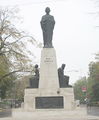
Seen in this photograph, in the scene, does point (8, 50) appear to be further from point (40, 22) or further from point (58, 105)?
point (58, 105)

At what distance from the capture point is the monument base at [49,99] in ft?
74.8

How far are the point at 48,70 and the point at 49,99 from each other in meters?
2.21

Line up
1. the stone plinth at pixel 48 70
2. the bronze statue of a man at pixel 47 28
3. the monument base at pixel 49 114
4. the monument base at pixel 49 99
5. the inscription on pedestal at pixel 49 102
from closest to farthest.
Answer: the monument base at pixel 49 114 → the inscription on pedestal at pixel 49 102 → the monument base at pixel 49 99 → the stone plinth at pixel 48 70 → the bronze statue of a man at pixel 47 28

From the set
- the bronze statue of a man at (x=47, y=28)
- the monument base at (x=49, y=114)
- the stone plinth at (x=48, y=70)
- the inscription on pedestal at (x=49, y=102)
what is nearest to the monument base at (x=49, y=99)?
the inscription on pedestal at (x=49, y=102)

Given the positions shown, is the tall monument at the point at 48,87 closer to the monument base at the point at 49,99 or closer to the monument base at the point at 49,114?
the monument base at the point at 49,99

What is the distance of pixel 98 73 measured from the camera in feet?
188

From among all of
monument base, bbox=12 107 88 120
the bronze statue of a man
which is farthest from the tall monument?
monument base, bbox=12 107 88 120

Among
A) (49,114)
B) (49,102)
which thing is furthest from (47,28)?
(49,114)

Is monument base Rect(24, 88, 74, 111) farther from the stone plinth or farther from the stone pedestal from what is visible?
the stone plinth

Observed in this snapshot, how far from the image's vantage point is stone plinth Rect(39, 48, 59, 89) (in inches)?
Answer: 936

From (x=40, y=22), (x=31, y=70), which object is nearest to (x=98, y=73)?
(x=31, y=70)

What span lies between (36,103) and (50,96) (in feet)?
3.51

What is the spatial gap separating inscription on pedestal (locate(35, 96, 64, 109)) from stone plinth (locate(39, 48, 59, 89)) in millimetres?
1052

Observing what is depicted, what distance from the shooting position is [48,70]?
2400 cm
